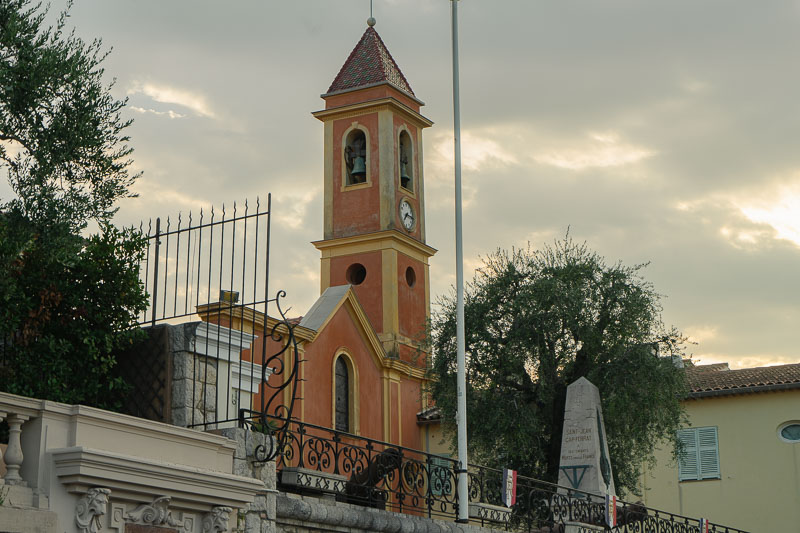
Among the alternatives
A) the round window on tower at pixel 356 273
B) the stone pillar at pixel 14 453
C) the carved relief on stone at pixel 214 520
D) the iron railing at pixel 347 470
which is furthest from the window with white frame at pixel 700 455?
the stone pillar at pixel 14 453

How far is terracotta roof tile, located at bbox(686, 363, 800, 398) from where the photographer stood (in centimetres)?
2978

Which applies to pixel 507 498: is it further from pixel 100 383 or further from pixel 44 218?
pixel 44 218

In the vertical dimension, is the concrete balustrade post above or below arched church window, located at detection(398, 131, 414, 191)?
below

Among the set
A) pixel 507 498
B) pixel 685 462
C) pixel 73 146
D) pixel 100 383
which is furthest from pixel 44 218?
pixel 685 462

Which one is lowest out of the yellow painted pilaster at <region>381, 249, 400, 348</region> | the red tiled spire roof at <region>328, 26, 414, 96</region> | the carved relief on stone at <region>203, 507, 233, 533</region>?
the carved relief on stone at <region>203, 507, 233, 533</region>

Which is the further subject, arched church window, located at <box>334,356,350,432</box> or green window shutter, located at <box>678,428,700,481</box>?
arched church window, located at <box>334,356,350,432</box>

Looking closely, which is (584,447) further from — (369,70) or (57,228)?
(369,70)

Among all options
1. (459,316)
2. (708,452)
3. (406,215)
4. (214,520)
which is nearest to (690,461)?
(708,452)

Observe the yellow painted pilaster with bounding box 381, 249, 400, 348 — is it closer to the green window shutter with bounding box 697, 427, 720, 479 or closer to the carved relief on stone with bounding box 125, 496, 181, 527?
the green window shutter with bounding box 697, 427, 720, 479

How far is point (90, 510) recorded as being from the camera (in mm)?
9242

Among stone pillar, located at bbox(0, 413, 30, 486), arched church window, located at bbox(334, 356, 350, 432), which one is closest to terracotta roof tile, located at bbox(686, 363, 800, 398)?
arched church window, located at bbox(334, 356, 350, 432)

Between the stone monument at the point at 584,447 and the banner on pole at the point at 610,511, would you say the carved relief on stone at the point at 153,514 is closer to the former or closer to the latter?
the banner on pole at the point at 610,511

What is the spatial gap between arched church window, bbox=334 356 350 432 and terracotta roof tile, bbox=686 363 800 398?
32.0 feet

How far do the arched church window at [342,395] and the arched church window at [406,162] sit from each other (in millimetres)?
7710
